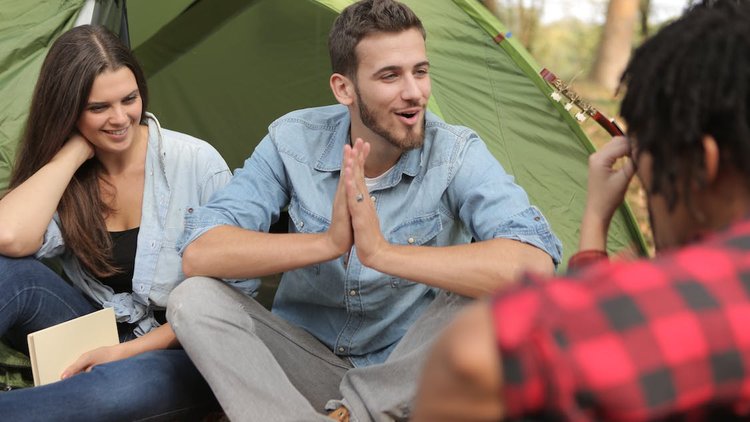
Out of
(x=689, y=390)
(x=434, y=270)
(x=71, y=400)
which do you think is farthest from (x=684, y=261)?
(x=71, y=400)

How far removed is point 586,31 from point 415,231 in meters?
6.59

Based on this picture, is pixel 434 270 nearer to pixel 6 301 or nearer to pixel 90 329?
pixel 90 329

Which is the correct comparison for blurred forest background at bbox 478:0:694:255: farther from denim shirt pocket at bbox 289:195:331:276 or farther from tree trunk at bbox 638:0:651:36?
denim shirt pocket at bbox 289:195:331:276

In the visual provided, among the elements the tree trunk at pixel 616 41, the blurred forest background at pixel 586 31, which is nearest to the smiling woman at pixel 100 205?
the blurred forest background at pixel 586 31

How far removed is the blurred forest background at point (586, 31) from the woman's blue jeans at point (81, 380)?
5.26 meters

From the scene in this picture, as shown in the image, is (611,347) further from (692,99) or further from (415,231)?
(415,231)

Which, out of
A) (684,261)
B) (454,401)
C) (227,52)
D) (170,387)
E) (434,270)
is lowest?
(170,387)

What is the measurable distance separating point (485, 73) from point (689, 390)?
236 cm

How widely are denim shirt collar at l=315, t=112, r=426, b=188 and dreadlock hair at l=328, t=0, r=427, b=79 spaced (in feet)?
0.53

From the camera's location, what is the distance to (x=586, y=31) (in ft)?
28.4

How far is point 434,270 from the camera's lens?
221cm

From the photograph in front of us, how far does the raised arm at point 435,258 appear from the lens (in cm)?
221

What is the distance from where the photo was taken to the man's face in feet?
8.18

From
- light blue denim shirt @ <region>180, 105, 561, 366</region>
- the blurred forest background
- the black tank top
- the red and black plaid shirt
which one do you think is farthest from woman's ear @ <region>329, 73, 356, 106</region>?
the blurred forest background
